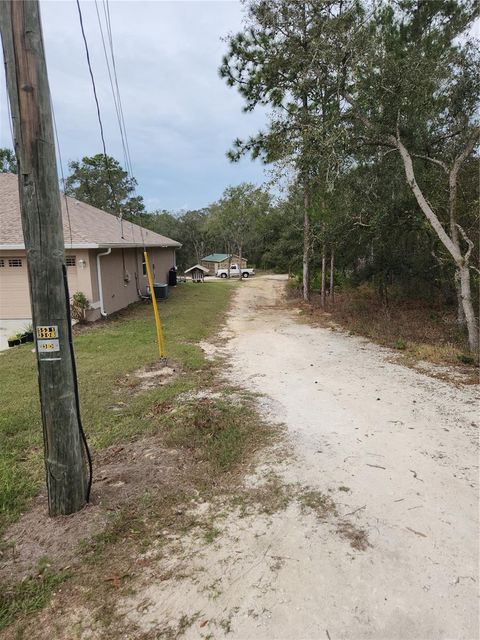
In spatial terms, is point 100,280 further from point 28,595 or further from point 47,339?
point 28,595

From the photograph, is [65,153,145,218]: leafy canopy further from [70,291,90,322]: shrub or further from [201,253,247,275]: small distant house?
[70,291,90,322]: shrub

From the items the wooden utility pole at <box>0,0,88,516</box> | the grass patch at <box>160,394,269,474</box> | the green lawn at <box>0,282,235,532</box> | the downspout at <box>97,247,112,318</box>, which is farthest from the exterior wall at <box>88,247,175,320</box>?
the wooden utility pole at <box>0,0,88,516</box>

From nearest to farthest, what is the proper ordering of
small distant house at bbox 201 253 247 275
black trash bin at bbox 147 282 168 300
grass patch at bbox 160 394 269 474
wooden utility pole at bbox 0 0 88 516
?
wooden utility pole at bbox 0 0 88 516, grass patch at bbox 160 394 269 474, black trash bin at bbox 147 282 168 300, small distant house at bbox 201 253 247 275

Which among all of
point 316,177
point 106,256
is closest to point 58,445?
point 316,177

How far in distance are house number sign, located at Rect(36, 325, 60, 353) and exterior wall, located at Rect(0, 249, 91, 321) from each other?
918 centimetres

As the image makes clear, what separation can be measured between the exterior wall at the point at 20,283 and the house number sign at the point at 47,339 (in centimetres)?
918

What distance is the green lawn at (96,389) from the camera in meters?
3.58

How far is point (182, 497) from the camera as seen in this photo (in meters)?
3.13

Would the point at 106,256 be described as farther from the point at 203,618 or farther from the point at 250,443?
the point at 203,618

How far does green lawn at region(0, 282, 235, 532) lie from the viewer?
3.58 meters

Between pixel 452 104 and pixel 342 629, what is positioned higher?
pixel 452 104

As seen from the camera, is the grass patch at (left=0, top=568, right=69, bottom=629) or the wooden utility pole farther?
the wooden utility pole

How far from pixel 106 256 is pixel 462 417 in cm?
1085

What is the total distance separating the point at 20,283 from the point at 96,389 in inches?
289
